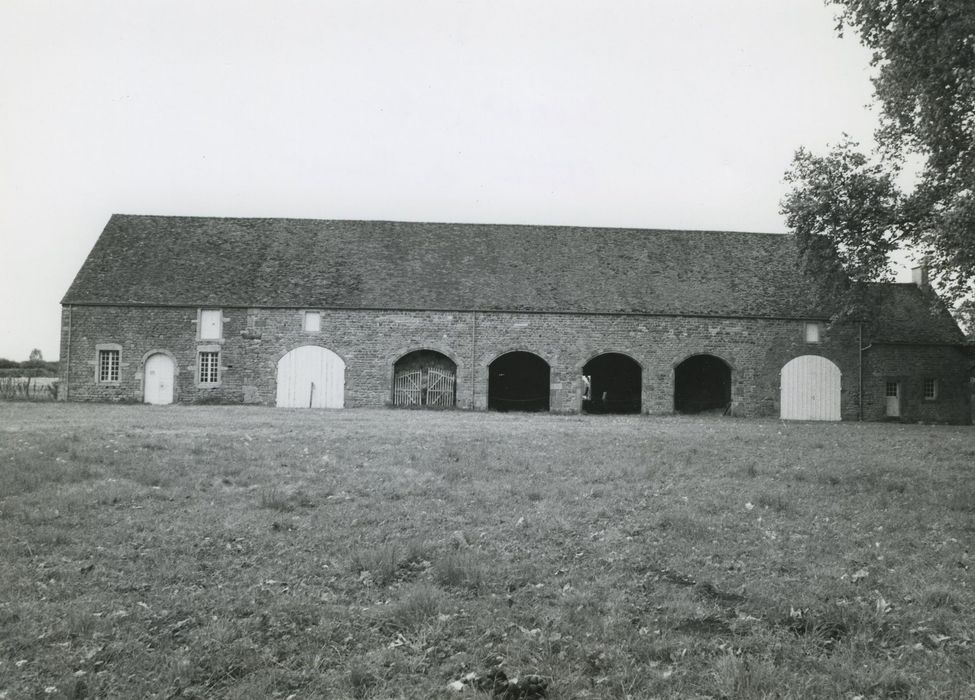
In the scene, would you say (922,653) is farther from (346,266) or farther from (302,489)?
(346,266)

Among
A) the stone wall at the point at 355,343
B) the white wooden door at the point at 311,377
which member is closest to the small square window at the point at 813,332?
the stone wall at the point at 355,343

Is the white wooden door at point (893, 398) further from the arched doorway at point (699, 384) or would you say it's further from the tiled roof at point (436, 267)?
the arched doorway at point (699, 384)

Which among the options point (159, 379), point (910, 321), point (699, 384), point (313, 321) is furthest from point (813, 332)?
point (159, 379)

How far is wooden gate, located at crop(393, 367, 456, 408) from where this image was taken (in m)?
28.7

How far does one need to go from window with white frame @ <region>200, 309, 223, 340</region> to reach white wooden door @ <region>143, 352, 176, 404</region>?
1.79 meters

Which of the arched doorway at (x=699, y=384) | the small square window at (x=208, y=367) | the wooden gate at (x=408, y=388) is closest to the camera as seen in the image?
the small square window at (x=208, y=367)

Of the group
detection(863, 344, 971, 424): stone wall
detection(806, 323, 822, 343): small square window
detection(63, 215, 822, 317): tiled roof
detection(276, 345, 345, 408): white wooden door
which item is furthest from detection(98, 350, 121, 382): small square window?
detection(863, 344, 971, 424): stone wall

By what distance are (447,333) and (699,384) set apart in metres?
11.8

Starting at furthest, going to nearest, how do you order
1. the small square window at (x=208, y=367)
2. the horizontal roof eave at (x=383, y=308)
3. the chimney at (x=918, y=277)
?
the chimney at (x=918, y=277) < the small square window at (x=208, y=367) < the horizontal roof eave at (x=383, y=308)

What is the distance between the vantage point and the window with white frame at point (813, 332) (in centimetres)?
2903

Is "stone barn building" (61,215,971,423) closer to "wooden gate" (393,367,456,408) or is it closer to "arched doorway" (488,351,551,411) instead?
"wooden gate" (393,367,456,408)

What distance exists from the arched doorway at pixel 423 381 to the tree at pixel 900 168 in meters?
14.1

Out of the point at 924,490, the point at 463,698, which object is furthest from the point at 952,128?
the point at 463,698

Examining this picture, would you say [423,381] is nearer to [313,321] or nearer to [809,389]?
[313,321]
